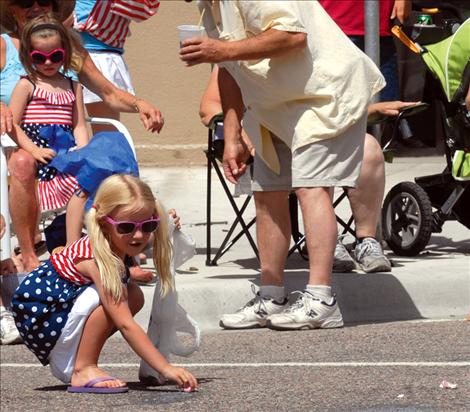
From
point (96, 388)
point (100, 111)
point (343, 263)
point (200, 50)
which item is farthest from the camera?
point (100, 111)

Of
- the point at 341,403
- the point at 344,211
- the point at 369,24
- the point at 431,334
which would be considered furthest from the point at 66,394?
Answer: the point at 344,211

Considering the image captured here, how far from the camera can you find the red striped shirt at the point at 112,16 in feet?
29.4

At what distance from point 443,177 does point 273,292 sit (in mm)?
1980

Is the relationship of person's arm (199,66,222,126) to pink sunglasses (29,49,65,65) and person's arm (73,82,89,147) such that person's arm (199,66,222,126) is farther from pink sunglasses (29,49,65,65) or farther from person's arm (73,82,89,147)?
pink sunglasses (29,49,65,65)

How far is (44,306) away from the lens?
5.93 meters

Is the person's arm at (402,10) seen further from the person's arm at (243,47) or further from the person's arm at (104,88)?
the person's arm at (243,47)

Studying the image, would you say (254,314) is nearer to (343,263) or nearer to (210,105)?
(343,263)

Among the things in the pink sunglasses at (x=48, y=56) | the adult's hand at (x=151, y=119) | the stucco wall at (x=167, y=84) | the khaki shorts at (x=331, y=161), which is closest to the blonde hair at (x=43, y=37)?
the pink sunglasses at (x=48, y=56)

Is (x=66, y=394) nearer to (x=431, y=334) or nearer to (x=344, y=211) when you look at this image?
(x=431, y=334)

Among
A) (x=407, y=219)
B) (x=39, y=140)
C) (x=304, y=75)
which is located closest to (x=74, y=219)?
(x=39, y=140)

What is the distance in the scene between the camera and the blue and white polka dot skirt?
5.90 m

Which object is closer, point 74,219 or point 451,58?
point 74,219

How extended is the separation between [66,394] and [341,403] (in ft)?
3.63

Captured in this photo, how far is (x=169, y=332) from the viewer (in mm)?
6039
